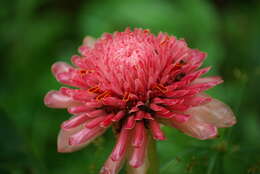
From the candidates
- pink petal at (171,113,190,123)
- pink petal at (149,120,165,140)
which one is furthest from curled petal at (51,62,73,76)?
pink petal at (171,113,190,123)

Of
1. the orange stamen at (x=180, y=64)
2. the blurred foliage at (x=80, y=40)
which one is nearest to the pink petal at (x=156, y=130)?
the orange stamen at (x=180, y=64)

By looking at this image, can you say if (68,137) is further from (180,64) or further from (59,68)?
(180,64)

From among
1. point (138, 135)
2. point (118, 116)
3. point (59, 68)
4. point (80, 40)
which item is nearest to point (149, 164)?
point (138, 135)

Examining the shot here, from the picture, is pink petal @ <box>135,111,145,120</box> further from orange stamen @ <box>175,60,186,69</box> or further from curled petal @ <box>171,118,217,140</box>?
orange stamen @ <box>175,60,186,69</box>

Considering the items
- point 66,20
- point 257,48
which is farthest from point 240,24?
point 66,20

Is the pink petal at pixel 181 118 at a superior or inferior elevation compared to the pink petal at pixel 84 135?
superior

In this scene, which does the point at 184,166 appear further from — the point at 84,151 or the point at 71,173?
the point at 71,173

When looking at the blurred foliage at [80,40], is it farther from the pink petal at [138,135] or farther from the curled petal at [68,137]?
the pink petal at [138,135]
